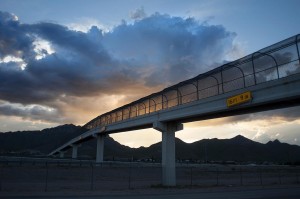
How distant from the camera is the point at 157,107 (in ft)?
119

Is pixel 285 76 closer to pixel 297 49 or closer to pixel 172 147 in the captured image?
pixel 297 49

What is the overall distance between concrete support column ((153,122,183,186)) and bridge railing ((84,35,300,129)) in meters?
2.17

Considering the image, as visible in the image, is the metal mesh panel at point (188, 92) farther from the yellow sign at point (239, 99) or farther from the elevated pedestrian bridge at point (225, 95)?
the yellow sign at point (239, 99)

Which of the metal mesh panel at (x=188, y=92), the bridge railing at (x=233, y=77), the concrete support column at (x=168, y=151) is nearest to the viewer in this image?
the bridge railing at (x=233, y=77)

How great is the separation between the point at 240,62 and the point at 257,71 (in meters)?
1.63

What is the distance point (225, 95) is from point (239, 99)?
1.84 meters

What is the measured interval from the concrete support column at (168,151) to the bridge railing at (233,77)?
2.17 metres

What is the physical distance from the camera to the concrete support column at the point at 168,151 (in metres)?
32.4

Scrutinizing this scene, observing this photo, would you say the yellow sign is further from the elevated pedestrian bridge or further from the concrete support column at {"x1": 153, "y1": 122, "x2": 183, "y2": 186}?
the concrete support column at {"x1": 153, "y1": 122, "x2": 183, "y2": 186}

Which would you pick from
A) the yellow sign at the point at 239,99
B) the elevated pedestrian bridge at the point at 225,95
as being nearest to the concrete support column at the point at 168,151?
the elevated pedestrian bridge at the point at 225,95

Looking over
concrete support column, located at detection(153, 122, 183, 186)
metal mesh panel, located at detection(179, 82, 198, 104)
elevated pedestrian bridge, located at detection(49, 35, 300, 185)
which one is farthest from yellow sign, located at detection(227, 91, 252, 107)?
concrete support column, located at detection(153, 122, 183, 186)

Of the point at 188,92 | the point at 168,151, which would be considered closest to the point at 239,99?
the point at 188,92

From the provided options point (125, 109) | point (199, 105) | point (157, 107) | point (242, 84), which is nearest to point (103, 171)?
point (125, 109)

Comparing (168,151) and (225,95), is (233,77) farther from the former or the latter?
(168,151)
